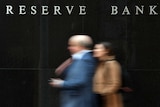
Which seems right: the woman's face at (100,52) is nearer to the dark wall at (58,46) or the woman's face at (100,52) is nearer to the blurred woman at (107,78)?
the blurred woman at (107,78)

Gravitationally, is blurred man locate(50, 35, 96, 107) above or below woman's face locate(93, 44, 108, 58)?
below

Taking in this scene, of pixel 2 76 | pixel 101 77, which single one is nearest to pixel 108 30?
pixel 2 76

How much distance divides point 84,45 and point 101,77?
1.45ft

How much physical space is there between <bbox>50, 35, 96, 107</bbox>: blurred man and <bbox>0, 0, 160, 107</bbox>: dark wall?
352 cm

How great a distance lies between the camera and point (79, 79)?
16.9 ft

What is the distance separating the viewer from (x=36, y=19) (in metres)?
8.94

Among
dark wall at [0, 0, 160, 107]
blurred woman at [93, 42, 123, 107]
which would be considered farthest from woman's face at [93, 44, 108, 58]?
dark wall at [0, 0, 160, 107]

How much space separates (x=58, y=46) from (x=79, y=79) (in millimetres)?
3838

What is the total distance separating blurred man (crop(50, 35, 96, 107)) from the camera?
5145 mm

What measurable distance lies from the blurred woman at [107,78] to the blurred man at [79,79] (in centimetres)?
21

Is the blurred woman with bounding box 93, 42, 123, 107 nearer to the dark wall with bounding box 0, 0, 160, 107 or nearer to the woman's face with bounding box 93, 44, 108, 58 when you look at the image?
the woman's face with bounding box 93, 44, 108, 58

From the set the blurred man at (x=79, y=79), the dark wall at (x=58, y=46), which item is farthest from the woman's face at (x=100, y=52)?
the dark wall at (x=58, y=46)

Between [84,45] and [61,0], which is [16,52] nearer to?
[61,0]

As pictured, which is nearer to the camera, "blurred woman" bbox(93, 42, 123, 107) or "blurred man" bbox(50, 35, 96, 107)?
"blurred man" bbox(50, 35, 96, 107)
